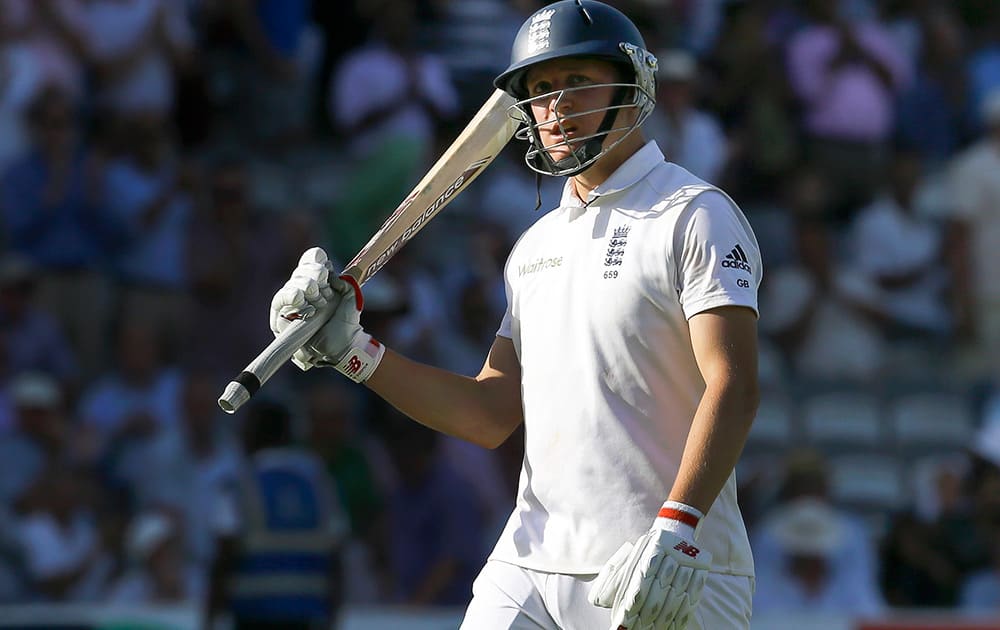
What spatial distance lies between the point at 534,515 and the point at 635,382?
0.41 metres

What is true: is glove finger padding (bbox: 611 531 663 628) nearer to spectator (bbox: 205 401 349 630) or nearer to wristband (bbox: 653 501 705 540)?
wristband (bbox: 653 501 705 540)

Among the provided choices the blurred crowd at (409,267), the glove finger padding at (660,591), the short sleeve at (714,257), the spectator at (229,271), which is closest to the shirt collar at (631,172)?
the short sleeve at (714,257)

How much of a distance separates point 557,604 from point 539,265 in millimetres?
787

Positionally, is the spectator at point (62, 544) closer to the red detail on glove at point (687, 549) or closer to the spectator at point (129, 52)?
the spectator at point (129, 52)

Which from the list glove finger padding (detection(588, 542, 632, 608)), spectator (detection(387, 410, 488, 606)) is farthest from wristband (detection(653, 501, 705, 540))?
spectator (detection(387, 410, 488, 606))

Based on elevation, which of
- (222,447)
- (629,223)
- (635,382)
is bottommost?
(222,447)

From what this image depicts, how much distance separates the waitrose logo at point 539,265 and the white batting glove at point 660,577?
72 centimetres

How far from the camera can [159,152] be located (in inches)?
365

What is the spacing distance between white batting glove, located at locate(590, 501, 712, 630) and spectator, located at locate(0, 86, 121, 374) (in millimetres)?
5877

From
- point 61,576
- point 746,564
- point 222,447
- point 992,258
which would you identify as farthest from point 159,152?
point 746,564

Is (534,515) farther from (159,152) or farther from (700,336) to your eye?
(159,152)

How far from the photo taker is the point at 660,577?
3312 millimetres

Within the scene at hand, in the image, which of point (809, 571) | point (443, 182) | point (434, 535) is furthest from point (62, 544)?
point (443, 182)

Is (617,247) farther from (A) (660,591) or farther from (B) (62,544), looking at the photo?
(B) (62,544)
